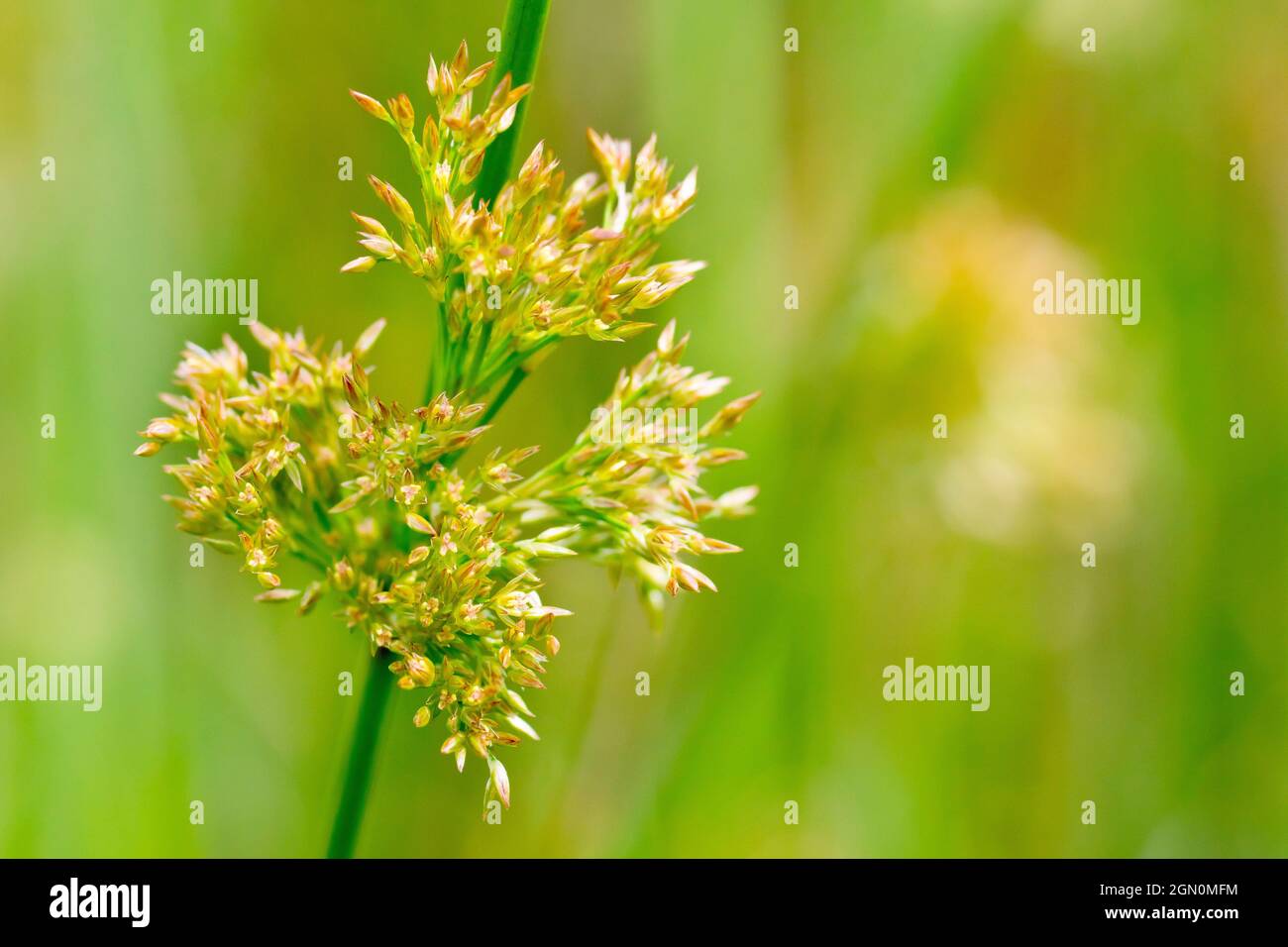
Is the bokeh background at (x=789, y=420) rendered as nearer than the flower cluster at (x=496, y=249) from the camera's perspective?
No

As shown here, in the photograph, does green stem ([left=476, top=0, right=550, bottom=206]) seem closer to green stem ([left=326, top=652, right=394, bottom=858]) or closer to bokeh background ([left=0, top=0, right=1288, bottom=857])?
green stem ([left=326, top=652, right=394, bottom=858])

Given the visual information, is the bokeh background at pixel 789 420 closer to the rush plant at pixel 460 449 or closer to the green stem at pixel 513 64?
the rush plant at pixel 460 449

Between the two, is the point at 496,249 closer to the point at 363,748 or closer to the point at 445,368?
the point at 445,368

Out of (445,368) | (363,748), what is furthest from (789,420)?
(363,748)

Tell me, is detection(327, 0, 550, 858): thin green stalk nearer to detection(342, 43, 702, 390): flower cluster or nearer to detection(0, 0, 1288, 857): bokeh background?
detection(342, 43, 702, 390): flower cluster

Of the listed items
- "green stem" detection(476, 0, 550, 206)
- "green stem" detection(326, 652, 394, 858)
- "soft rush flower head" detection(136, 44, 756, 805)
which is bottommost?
"green stem" detection(326, 652, 394, 858)

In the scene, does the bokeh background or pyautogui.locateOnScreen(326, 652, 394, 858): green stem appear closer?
pyautogui.locateOnScreen(326, 652, 394, 858): green stem

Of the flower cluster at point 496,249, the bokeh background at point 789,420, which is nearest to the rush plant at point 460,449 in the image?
the flower cluster at point 496,249

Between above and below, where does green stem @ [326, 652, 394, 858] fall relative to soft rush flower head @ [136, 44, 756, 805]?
below

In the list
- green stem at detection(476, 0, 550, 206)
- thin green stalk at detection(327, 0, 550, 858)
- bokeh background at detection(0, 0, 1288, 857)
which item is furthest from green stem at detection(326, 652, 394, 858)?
bokeh background at detection(0, 0, 1288, 857)
